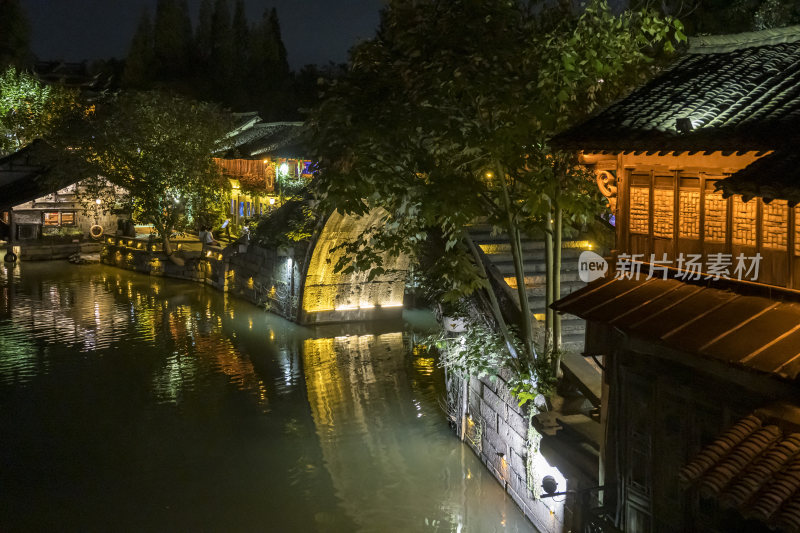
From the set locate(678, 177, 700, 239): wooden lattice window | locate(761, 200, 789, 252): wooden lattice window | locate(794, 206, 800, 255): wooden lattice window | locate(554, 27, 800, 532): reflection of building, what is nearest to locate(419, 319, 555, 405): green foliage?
locate(554, 27, 800, 532): reflection of building

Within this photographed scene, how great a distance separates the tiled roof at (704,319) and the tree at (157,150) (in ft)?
88.8

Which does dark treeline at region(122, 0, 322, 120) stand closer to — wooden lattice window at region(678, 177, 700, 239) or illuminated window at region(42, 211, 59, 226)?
illuminated window at region(42, 211, 59, 226)

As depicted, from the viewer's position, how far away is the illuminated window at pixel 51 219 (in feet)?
135

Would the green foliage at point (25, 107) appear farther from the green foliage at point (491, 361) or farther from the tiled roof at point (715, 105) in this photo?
the tiled roof at point (715, 105)

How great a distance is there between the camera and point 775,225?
680 cm

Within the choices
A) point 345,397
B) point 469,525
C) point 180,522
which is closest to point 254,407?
point 345,397

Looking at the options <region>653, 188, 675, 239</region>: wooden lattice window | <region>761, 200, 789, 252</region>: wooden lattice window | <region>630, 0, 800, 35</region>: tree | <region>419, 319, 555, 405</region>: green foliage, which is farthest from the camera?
<region>630, 0, 800, 35</region>: tree

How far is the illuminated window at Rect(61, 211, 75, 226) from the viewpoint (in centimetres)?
4172

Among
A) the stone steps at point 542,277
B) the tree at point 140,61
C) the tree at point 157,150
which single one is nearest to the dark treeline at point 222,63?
the tree at point 140,61

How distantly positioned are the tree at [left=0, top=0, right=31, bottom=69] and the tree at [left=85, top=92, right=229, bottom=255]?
3079 cm

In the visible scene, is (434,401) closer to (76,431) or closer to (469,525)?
(469,525)

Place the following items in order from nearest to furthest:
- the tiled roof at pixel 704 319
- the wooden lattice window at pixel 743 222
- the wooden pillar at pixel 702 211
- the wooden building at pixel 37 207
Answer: the tiled roof at pixel 704 319 → the wooden lattice window at pixel 743 222 → the wooden pillar at pixel 702 211 → the wooden building at pixel 37 207

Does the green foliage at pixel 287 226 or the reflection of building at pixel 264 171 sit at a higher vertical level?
the reflection of building at pixel 264 171

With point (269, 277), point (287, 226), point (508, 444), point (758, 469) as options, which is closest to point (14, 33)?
point (269, 277)
